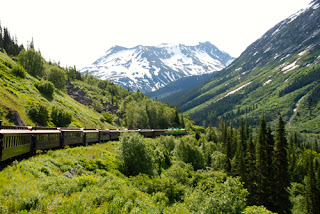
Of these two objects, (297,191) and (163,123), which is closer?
(297,191)

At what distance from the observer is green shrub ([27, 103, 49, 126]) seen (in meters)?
54.9

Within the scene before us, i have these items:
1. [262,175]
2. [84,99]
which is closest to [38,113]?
[262,175]

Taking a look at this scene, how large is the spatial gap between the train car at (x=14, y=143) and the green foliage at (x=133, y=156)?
15.5 meters

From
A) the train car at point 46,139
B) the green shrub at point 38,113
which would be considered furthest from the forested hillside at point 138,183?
the green shrub at point 38,113

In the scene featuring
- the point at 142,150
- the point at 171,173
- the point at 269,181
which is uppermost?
the point at 142,150

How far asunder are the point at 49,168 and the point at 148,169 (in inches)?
785

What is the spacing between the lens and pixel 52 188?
15.6m

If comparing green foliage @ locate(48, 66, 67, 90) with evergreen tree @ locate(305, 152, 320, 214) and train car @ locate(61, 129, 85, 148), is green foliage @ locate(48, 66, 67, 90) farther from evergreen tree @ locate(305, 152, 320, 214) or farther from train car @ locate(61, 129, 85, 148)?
evergreen tree @ locate(305, 152, 320, 214)

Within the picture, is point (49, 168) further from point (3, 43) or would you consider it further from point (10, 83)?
point (3, 43)

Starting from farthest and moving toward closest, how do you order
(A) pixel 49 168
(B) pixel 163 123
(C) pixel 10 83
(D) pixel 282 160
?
(B) pixel 163 123 → (C) pixel 10 83 → (D) pixel 282 160 → (A) pixel 49 168

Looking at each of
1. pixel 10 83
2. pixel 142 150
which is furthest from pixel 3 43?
pixel 142 150

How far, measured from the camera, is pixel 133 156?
3753 centimetres

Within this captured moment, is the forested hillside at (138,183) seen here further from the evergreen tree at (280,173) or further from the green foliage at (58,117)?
the green foliage at (58,117)

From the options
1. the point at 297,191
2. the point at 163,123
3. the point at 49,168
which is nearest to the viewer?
the point at 49,168
